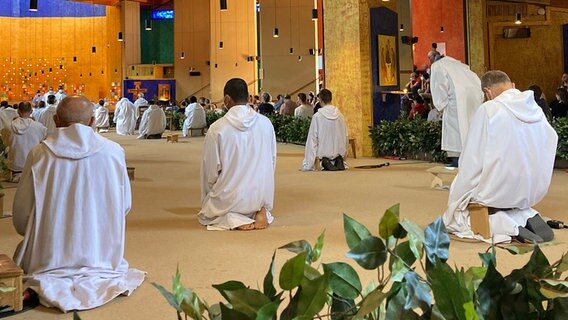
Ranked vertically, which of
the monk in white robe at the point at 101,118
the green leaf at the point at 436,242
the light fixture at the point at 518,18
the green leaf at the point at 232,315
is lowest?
the green leaf at the point at 232,315

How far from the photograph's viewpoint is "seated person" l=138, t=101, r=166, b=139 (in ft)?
67.7

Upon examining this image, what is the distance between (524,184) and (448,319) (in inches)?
179

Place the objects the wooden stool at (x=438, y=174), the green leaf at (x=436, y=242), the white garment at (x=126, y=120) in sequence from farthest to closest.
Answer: the white garment at (x=126, y=120)
the wooden stool at (x=438, y=174)
the green leaf at (x=436, y=242)

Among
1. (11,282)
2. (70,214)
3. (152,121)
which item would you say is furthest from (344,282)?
(152,121)

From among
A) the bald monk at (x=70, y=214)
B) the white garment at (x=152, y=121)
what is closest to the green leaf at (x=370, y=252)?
the bald monk at (x=70, y=214)

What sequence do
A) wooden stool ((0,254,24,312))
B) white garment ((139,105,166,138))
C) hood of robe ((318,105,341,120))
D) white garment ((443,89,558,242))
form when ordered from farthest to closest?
1. white garment ((139,105,166,138))
2. hood of robe ((318,105,341,120))
3. white garment ((443,89,558,242))
4. wooden stool ((0,254,24,312))

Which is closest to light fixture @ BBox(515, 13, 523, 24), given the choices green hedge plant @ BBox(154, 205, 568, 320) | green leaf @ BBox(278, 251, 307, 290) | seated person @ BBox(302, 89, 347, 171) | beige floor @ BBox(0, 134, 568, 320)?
beige floor @ BBox(0, 134, 568, 320)

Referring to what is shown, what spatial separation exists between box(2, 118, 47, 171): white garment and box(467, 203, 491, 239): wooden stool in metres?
7.27

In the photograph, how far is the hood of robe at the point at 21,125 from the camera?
10219 millimetres

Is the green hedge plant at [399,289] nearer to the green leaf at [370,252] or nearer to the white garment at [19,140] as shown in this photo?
the green leaf at [370,252]

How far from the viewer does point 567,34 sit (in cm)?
1934

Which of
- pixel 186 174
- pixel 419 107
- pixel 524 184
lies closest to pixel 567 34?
pixel 419 107

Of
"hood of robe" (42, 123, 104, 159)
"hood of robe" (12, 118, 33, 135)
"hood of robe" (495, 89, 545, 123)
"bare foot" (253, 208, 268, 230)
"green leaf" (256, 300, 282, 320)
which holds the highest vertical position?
"hood of robe" (12, 118, 33, 135)

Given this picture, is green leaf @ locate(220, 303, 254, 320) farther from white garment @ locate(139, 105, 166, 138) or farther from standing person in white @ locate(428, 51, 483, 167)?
white garment @ locate(139, 105, 166, 138)
